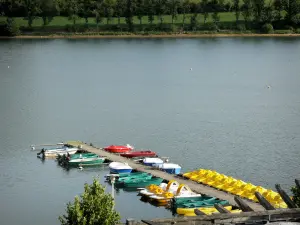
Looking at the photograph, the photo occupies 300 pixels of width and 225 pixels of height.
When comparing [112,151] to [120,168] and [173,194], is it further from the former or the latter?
[173,194]

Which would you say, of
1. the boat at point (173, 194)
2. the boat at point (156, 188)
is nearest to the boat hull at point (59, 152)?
the boat at point (156, 188)

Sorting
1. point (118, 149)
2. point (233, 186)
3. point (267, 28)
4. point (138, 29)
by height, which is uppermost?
point (233, 186)

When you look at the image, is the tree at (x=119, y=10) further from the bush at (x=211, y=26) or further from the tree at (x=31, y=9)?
the bush at (x=211, y=26)

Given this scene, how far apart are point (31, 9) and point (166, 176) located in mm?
148829

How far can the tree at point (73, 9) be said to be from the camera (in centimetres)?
19339

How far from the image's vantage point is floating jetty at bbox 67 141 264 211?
4557cm

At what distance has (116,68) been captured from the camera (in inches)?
5217

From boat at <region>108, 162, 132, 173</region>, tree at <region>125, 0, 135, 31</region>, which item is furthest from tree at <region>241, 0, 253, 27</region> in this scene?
boat at <region>108, 162, 132, 173</region>

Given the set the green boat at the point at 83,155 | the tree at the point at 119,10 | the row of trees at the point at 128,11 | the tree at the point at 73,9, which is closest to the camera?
the green boat at the point at 83,155

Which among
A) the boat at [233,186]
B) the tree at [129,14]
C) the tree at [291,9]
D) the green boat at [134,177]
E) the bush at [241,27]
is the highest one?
the boat at [233,186]

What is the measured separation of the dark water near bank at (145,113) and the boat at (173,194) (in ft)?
2.92

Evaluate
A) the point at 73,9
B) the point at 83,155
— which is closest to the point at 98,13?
the point at 73,9

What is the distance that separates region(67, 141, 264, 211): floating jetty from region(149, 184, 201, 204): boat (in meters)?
0.94

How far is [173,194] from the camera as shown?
47.3 m
